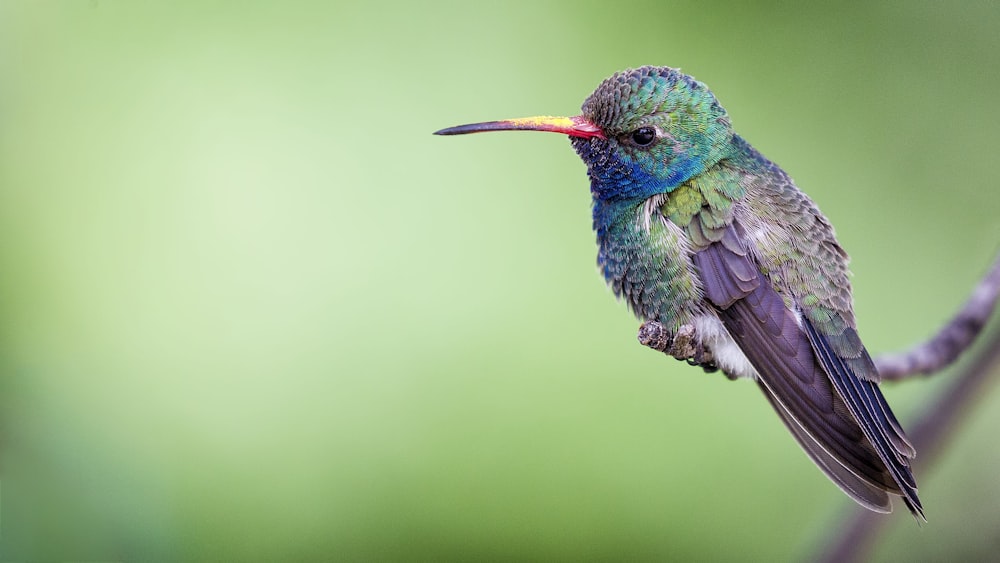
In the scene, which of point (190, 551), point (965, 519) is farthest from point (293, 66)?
point (965, 519)

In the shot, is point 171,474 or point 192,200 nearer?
point 171,474

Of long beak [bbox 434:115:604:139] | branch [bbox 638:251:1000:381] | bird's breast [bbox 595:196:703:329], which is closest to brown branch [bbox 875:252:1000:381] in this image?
branch [bbox 638:251:1000:381]

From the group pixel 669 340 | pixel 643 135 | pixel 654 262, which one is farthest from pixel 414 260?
pixel 669 340

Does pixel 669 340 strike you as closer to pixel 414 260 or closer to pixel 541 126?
pixel 541 126

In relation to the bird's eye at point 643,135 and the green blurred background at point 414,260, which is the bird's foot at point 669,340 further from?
the green blurred background at point 414,260

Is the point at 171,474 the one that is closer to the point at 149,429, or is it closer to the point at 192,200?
the point at 149,429

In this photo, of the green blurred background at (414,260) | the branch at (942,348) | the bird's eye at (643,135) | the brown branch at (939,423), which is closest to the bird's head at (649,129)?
the bird's eye at (643,135)
